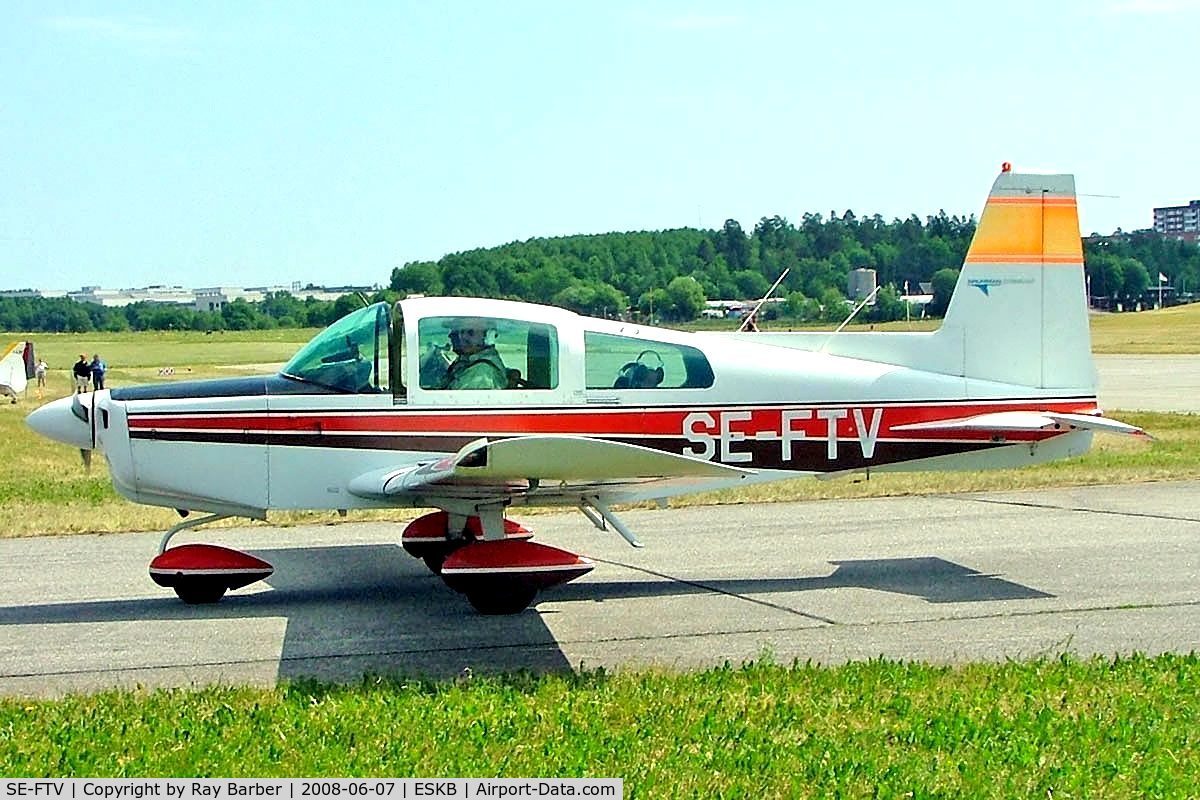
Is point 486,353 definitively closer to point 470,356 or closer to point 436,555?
point 470,356

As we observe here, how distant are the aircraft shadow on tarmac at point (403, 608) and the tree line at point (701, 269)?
2.00 m

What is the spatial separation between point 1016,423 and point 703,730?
4.80m

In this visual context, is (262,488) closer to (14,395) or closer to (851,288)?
(851,288)

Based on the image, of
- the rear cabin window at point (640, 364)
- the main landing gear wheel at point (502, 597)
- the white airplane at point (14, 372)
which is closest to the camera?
the main landing gear wheel at point (502, 597)

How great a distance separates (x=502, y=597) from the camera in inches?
325

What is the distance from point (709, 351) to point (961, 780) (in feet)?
15.3

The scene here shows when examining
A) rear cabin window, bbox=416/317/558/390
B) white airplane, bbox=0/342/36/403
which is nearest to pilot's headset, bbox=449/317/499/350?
rear cabin window, bbox=416/317/558/390

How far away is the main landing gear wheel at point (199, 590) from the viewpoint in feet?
28.7

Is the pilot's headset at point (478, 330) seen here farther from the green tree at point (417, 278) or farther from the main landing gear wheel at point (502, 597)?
the green tree at point (417, 278)

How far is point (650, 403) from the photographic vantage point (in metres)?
9.05

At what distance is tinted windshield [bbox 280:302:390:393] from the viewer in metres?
8.77
